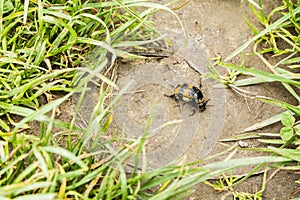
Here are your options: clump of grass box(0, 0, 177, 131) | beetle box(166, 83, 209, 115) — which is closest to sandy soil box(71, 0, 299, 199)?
beetle box(166, 83, 209, 115)

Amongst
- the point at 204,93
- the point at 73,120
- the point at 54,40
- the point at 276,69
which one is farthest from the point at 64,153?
the point at 276,69

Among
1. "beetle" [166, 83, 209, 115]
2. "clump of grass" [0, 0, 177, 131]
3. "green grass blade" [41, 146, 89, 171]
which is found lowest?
"green grass blade" [41, 146, 89, 171]

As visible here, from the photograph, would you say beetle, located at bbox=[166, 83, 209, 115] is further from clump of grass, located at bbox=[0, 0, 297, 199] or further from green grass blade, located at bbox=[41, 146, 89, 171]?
green grass blade, located at bbox=[41, 146, 89, 171]

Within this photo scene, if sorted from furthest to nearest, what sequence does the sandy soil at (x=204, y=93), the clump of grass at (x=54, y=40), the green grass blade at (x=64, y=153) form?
1. the sandy soil at (x=204, y=93)
2. the clump of grass at (x=54, y=40)
3. the green grass blade at (x=64, y=153)

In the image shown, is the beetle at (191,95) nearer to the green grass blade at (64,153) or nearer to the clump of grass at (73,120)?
the clump of grass at (73,120)

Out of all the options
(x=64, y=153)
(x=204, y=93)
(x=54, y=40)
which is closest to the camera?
(x=64, y=153)

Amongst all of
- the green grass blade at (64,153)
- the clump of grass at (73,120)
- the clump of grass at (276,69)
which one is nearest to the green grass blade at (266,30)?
the clump of grass at (276,69)

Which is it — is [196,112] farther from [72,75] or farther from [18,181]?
[18,181]

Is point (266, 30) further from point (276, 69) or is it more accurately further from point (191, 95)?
point (191, 95)
